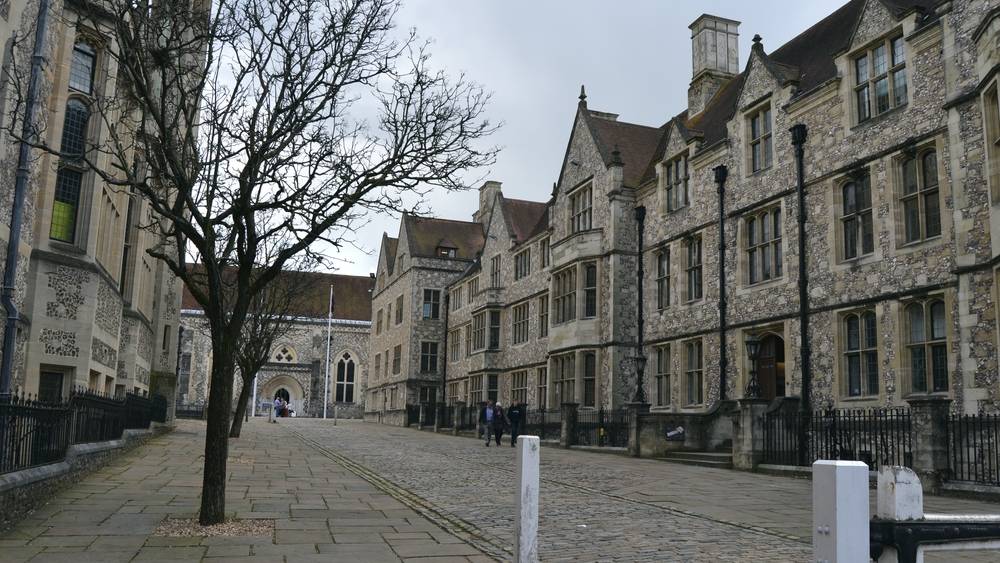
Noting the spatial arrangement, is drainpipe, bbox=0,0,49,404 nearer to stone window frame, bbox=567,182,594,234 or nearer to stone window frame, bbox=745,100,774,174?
stone window frame, bbox=745,100,774,174

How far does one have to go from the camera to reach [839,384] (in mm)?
17016

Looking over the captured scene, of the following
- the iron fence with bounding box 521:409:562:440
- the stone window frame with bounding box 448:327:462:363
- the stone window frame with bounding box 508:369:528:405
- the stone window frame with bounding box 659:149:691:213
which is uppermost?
the stone window frame with bounding box 659:149:691:213

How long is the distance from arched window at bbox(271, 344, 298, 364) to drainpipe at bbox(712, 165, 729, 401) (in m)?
53.5

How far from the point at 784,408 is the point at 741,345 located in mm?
2954

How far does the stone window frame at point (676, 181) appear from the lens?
24000mm

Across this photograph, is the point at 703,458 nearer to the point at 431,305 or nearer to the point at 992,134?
the point at 992,134

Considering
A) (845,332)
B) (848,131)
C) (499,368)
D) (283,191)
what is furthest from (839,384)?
(499,368)

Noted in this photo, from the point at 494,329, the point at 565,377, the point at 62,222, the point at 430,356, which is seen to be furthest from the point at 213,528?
the point at 430,356

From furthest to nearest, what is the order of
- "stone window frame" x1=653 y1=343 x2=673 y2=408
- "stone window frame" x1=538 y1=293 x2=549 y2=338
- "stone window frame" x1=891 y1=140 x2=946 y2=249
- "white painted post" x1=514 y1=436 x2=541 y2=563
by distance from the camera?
"stone window frame" x1=538 y1=293 x2=549 y2=338
"stone window frame" x1=653 y1=343 x2=673 y2=408
"stone window frame" x1=891 y1=140 x2=946 y2=249
"white painted post" x1=514 y1=436 x2=541 y2=563

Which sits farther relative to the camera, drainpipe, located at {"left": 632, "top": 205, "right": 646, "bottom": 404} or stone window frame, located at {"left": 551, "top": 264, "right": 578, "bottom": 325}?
stone window frame, located at {"left": 551, "top": 264, "right": 578, "bottom": 325}

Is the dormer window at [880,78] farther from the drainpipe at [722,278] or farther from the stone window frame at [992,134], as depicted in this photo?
the drainpipe at [722,278]

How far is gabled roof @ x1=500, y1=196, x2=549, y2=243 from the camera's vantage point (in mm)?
37906

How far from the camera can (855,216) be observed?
677 inches

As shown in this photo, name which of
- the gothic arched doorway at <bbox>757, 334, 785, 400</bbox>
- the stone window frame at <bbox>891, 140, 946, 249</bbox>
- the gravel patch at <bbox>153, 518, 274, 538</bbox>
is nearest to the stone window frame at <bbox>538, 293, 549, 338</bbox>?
the gothic arched doorway at <bbox>757, 334, 785, 400</bbox>
